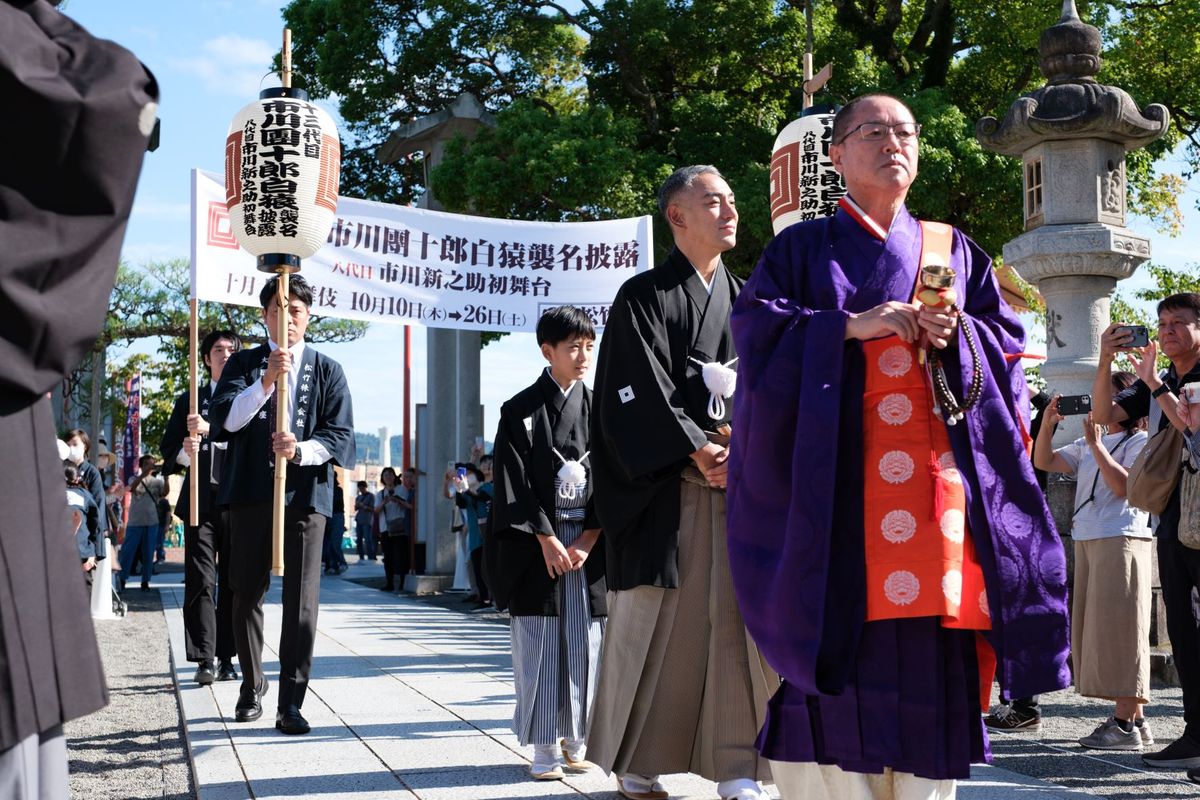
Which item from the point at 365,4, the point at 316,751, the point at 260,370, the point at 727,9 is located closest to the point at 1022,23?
the point at 727,9

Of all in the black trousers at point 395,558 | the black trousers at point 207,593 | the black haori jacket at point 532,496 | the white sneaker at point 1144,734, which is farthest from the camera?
the black trousers at point 395,558

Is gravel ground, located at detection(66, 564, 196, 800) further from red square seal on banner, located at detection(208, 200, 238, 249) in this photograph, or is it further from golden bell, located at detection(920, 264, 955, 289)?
golden bell, located at detection(920, 264, 955, 289)

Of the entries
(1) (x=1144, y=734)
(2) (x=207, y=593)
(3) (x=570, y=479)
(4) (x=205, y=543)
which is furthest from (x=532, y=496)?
(4) (x=205, y=543)

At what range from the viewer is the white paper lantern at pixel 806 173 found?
597cm

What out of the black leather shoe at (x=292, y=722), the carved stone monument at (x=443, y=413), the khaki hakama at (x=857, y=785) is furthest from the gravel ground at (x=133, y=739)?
the carved stone monument at (x=443, y=413)

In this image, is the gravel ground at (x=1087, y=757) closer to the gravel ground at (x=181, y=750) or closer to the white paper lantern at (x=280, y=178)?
the gravel ground at (x=181, y=750)

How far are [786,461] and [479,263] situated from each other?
7030 mm

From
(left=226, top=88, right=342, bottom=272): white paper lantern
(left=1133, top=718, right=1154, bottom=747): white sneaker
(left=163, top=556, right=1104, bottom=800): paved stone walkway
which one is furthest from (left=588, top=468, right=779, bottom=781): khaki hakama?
(left=226, top=88, right=342, bottom=272): white paper lantern

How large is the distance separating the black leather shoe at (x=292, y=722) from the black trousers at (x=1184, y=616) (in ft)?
12.2

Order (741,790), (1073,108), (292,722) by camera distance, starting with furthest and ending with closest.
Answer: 1. (1073,108)
2. (292,722)
3. (741,790)

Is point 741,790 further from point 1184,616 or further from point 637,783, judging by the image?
point 1184,616

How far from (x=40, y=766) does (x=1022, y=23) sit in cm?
1452

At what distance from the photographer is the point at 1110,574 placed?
20.2 ft

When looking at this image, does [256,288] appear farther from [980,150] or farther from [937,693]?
[980,150]
